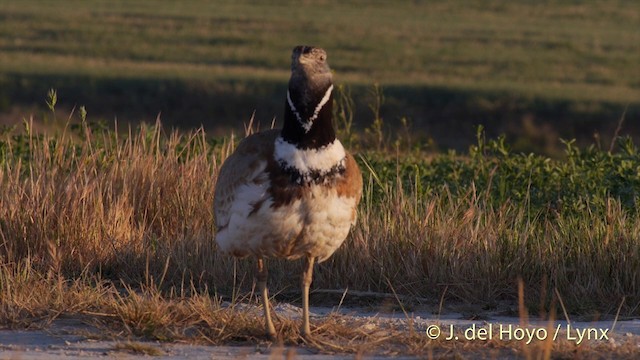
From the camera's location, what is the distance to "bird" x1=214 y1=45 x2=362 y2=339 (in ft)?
18.5

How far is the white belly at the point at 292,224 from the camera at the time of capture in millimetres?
5688

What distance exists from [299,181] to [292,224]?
0.22 metres

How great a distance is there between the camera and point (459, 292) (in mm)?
7352

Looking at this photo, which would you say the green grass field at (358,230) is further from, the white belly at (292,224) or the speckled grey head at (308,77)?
the speckled grey head at (308,77)

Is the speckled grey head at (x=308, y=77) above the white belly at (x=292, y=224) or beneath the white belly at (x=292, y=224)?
above

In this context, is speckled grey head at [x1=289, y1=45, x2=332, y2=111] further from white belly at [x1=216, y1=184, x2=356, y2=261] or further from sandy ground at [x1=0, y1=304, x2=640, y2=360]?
sandy ground at [x1=0, y1=304, x2=640, y2=360]

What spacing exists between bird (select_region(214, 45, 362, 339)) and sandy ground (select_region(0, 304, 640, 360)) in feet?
1.74

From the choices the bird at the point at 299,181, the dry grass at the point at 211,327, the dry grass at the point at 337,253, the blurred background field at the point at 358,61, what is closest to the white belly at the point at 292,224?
the bird at the point at 299,181

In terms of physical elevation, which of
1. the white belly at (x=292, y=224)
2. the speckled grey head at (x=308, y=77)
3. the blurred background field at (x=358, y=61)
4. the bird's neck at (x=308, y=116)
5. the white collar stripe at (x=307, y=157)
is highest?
the speckled grey head at (x=308, y=77)

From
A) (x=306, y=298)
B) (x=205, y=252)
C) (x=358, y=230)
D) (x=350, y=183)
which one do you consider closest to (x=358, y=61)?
(x=358, y=230)

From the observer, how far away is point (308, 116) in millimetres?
5625

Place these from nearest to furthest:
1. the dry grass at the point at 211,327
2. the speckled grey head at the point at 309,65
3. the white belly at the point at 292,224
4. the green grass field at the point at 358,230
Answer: the speckled grey head at the point at 309,65, the white belly at the point at 292,224, the dry grass at the point at 211,327, the green grass field at the point at 358,230

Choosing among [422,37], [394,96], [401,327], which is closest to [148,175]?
[401,327]

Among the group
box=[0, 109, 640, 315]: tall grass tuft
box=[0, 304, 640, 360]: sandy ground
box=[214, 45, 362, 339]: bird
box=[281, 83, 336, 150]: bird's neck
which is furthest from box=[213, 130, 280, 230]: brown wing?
box=[0, 109, 640, 315]: tall grass tuft
